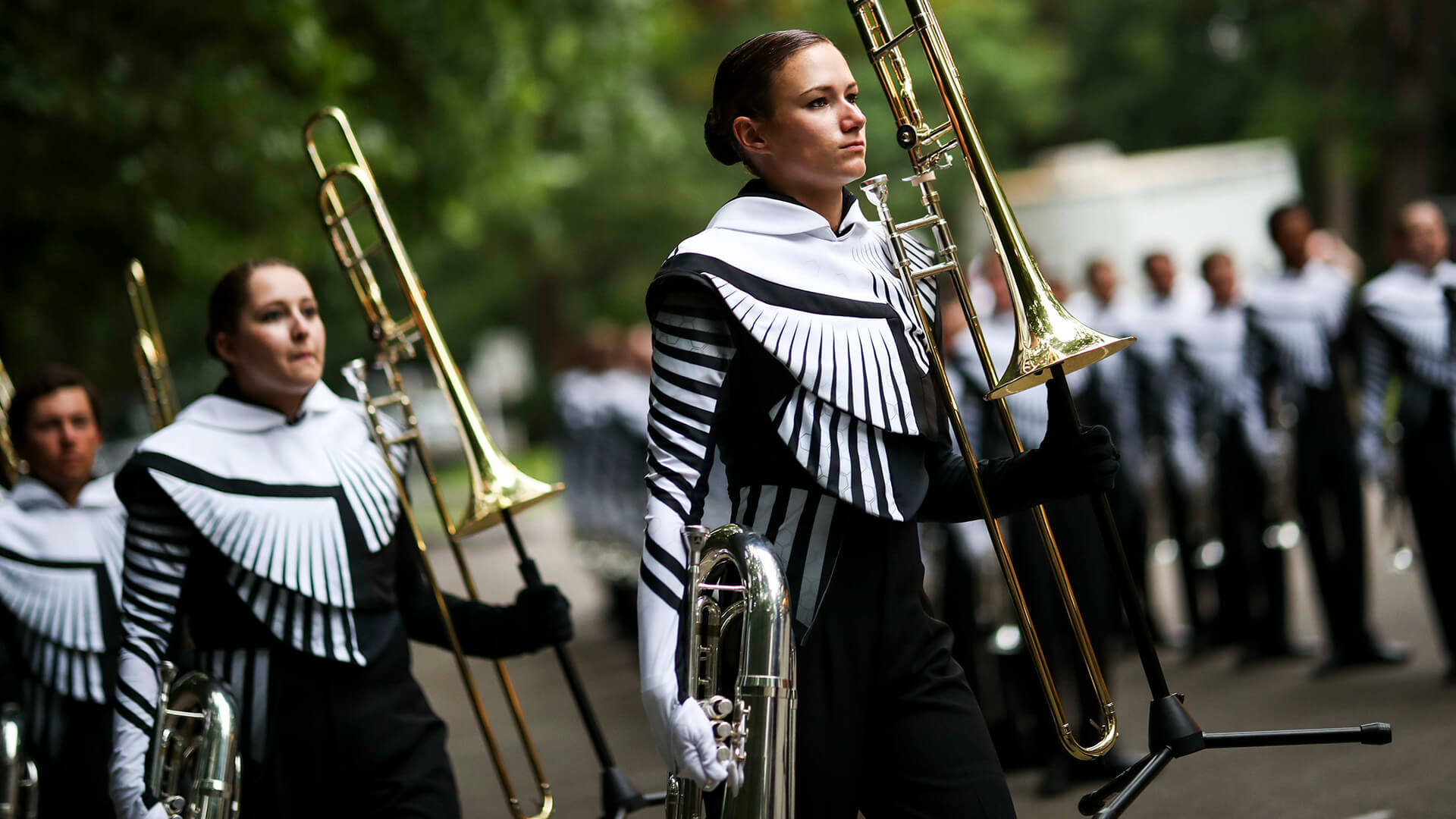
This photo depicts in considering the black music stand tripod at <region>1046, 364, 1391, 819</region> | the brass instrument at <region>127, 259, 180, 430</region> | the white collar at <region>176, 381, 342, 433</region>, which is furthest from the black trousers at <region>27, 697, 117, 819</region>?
the black music stand tripod at <region>1046, 364, 1391, 819</region>

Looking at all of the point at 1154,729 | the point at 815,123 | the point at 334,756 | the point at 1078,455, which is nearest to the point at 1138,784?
the point at 1154,729

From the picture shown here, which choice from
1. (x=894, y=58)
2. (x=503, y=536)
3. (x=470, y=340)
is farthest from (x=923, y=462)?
(x=470, y=340)

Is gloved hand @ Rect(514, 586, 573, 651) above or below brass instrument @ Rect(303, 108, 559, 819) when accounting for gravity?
below

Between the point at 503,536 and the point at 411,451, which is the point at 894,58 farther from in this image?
the point at 503,536

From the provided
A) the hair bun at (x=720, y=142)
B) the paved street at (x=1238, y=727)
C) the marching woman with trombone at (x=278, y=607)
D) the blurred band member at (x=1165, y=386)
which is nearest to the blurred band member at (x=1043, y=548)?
the paved street at (x=1238, y=727)

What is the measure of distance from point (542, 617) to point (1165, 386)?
617cm

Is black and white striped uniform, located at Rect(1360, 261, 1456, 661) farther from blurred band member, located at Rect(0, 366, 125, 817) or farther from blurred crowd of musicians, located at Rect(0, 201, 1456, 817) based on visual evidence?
blurred band member, located at Rect(0, 366, 125, 817)

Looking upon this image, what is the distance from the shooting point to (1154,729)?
307cm

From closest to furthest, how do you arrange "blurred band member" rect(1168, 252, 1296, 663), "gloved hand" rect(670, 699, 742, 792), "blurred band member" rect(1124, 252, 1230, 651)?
"gloved hand" rect(670, 699, 742, 792) → "blurred band member" rect(1168, 252, 1296, 663) → "blurred band member" rect(1124, 252, 1230, 651)

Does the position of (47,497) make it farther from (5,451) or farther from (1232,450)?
(1232,450)

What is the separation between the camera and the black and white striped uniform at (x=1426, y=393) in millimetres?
7633

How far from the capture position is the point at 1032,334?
9.91ft

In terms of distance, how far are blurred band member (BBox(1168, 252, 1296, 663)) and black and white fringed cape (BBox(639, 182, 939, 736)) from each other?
6.29 m

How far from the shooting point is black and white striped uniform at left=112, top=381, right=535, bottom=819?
379 centimetres
